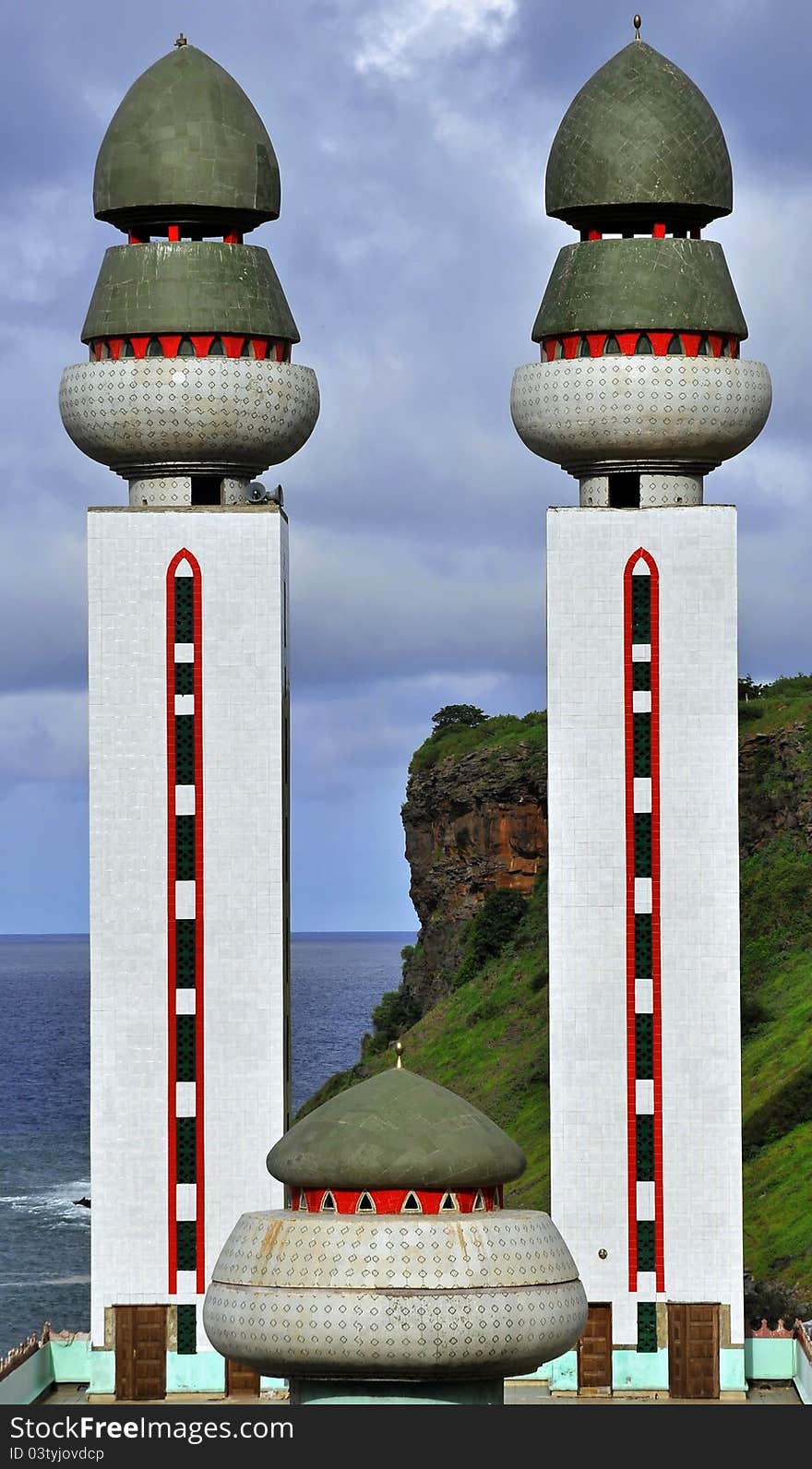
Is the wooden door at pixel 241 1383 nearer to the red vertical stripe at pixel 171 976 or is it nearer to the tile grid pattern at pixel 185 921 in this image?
the tile grid pattern at pixel 185 921

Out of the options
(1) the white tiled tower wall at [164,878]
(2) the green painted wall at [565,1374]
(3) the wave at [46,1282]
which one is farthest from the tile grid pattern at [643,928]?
(3) the wave at [46,1282]

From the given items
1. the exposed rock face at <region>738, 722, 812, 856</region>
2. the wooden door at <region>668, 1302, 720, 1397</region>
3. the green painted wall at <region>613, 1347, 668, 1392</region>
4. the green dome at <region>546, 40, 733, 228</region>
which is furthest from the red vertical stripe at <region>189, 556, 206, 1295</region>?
the exposed rock face at <region>738, 722, 812, 856</region>

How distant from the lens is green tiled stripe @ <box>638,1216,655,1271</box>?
6200 cm

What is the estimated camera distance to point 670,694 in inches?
2474

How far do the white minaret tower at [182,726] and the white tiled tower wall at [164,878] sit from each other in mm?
35

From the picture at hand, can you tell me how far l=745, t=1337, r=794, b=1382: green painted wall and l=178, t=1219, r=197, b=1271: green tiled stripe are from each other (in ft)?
31.7

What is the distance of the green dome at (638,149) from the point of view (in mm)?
63562

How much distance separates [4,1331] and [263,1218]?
80057mm

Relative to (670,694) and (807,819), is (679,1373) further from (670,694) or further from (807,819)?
(807,819)

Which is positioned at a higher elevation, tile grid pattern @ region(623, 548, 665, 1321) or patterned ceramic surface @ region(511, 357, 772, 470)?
patterned ceramic surface @ region(511, 357, 772, 470)

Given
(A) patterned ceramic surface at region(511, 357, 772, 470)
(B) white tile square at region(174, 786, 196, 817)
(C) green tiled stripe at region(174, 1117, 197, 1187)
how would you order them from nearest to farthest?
(C) green tiled stripe at region(174, 1117, 197, 1187)
(B) white tile square at region(174, 786, 196, 817)
(A) patterned ceramic surface at region(511, 357, 772, 470)

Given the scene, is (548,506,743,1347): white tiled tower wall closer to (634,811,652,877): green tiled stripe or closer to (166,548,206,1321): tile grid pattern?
(634,811,652,877): green tiled stripe

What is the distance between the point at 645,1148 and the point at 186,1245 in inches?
306

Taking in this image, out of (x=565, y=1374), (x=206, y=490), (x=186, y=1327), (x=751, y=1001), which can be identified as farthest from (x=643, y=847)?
(x=751, y=1001)
